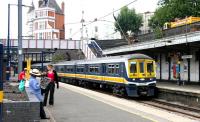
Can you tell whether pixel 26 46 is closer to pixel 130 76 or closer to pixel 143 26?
pixel 130 76

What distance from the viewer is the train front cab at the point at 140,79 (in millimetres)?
29859

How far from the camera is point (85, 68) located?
4244cm

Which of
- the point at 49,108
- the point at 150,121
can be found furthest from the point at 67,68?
the point at 150,121

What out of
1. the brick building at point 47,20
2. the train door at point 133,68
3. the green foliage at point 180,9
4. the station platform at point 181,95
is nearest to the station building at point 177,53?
the train door at point 133,68

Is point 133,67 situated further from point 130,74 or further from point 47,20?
point 47,20

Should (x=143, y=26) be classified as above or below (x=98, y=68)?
above

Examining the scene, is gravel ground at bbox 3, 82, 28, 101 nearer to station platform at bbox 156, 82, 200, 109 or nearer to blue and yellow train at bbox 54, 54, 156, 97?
station platform at bbox 156, 82, 200, 109

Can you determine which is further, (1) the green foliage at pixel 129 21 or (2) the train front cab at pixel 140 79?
(1) the green foliage at pixel 129 21

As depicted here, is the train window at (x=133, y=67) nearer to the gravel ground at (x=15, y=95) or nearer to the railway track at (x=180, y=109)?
the railway track at (x=180, y=109)

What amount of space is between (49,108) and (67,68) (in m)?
35.4

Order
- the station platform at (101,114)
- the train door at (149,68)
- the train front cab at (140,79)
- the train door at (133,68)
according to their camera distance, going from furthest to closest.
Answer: the train door at (149,68)
the train door at (133,68)
the train front cab at (140,79)
the station platform at (101,114)

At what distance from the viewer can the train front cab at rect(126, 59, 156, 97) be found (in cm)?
2986

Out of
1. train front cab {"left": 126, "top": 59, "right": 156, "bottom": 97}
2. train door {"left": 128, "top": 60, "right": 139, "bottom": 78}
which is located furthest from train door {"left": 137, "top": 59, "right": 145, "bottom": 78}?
train door {"left": 128, "top": 60, "right": 139, "bottom": 78}

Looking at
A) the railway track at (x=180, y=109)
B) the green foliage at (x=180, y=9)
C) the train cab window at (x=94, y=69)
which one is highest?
the green foliage at (x=180, y=9)
